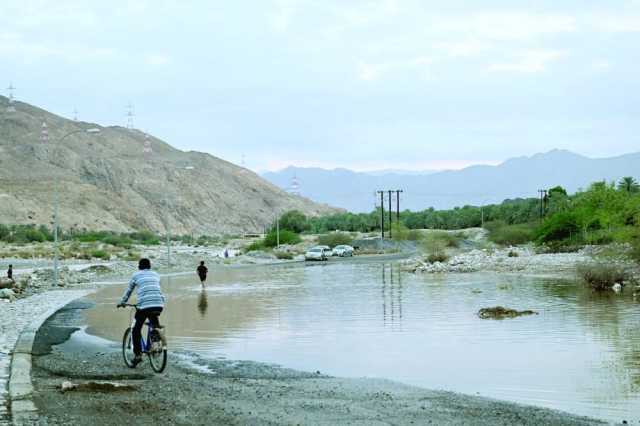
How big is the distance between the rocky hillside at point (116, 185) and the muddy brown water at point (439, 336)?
97.9 meters

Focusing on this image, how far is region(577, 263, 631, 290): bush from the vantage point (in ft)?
123

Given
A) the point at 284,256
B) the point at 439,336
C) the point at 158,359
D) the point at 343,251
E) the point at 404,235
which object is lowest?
the point at 439,336

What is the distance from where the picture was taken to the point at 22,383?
13.7 metres

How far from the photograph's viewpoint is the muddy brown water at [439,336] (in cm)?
1495

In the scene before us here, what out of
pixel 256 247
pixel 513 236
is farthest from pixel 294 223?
pixel 513 236

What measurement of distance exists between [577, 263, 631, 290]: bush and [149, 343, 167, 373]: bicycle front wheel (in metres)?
26.1

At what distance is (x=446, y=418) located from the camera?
37.5 ft

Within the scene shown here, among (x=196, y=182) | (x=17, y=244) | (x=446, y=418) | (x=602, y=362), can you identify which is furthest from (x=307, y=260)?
(x=196, y=182)

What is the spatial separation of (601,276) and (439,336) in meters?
17.9

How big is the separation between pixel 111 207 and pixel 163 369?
427 feet

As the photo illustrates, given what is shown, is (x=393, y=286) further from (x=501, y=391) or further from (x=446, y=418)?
(x=446, y=418)

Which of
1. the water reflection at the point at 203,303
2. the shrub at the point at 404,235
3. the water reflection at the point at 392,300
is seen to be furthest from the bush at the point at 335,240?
the water reflection at the point at 203,303

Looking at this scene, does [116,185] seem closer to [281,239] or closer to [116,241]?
[116,241]

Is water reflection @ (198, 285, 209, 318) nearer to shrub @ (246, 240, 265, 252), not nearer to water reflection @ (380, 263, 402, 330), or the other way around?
water reflection @ (380, 263, 402, 330)
